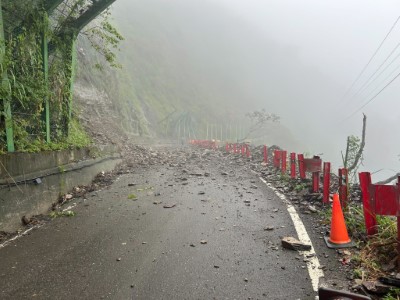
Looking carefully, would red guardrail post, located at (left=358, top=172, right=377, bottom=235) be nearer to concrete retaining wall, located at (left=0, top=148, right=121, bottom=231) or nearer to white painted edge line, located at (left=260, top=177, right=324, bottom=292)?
white painted edge line, located at (left=260, top=177, right=324, bottom=292)

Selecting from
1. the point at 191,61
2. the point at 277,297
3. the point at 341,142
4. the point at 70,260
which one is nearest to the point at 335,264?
the point at 277,297

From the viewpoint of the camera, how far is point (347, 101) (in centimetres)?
17938

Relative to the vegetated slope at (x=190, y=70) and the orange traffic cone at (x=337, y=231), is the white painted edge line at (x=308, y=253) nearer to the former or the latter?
the orange traffic cone at (x=337, y=231)

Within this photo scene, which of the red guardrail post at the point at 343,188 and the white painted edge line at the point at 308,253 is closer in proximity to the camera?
the white painted edge line at the point at 308,253

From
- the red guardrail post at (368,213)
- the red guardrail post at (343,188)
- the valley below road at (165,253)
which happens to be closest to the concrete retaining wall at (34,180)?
the valley below road at (165,253)

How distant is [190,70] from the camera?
11144 cm

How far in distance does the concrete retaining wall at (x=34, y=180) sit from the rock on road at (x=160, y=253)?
511 millimetres

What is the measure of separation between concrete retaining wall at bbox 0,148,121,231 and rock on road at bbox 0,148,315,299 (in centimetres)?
51

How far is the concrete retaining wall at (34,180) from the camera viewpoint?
5684mm

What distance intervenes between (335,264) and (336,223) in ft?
2.75

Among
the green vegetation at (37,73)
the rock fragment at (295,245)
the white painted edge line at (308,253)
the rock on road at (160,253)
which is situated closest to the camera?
the rock on road at (160,253)

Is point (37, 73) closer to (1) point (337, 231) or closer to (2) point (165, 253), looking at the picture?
(2) point (165, 253)

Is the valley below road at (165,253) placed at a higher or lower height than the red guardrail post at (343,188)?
lower

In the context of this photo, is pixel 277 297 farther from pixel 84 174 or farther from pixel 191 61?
pixel 191 61
